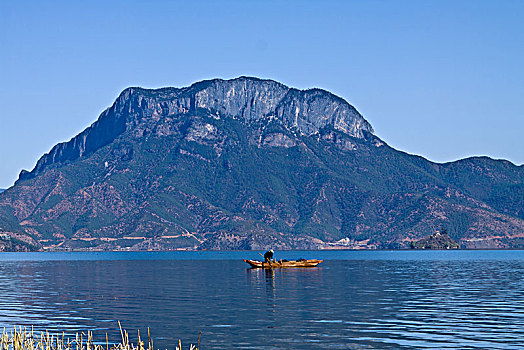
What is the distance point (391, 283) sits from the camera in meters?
121

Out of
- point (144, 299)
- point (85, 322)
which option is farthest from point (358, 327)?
point (144, 299)

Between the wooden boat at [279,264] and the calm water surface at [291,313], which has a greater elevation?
the wooden boat at [279,264]

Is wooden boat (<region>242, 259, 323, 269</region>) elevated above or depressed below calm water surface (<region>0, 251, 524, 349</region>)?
above

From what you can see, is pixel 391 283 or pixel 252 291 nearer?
pixel 252 291

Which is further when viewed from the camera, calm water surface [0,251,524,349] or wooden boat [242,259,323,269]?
wooden boat [242,259,323,269]

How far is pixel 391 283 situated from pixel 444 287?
12.0 meters

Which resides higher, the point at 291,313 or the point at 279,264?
the point at 279,264

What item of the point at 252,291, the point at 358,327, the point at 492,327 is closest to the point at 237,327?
the point at 358,327

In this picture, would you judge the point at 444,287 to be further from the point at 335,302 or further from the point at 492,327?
the point at 492,327

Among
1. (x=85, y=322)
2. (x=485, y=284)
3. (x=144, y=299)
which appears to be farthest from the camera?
(x=485, y=284)

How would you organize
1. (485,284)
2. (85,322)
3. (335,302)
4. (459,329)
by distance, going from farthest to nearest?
(485,284) → (335,302) → (85,322) → (459,329)

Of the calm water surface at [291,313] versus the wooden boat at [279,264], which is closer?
the calm water surface at [291,313]

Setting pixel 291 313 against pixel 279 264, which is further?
pixel 279 264

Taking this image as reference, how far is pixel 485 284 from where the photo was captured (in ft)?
379
